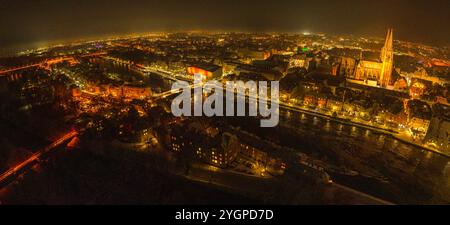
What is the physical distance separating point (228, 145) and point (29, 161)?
6.07m

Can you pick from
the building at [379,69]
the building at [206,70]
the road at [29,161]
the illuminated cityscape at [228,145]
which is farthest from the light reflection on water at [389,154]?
the road at [29,161]

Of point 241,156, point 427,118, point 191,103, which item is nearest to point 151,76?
point 191,103

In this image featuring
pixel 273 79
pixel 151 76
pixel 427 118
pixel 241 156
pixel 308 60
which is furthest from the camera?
pixel 308 60

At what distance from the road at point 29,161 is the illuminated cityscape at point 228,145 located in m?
0.03

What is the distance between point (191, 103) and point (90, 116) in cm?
433

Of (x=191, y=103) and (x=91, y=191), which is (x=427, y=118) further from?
(x=91, y=191)

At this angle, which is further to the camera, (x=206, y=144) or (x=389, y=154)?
(x=389, y=154)

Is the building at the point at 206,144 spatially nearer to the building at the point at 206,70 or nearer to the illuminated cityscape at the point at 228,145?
the illuminated cityscape at the point at 228,145

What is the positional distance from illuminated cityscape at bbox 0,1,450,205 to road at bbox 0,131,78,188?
0.03m

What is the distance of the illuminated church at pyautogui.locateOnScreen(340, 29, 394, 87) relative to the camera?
53.9 feet

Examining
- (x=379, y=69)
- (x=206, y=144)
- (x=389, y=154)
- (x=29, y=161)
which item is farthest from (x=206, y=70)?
(x=389, y=154)

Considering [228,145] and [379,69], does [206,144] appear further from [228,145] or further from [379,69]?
[379,69]

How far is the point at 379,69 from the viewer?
55.1 feet

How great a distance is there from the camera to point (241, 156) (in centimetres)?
855
